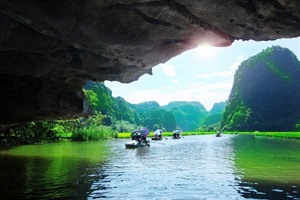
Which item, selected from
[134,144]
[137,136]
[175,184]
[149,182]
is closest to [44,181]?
[149,182]

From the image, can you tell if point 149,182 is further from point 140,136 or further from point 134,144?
point 140,136

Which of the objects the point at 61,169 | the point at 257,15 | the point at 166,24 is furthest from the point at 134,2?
the point at 61,169

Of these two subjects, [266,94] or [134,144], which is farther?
[266,94]

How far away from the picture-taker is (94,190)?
42.4 ft

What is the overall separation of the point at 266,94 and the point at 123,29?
136735 mm

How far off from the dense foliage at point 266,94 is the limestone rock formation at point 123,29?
375ft

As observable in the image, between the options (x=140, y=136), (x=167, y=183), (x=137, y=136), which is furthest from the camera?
(x=140, y=136)

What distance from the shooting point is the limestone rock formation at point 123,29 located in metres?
8.10

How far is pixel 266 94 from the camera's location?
450ft

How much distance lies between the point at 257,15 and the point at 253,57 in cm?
15999

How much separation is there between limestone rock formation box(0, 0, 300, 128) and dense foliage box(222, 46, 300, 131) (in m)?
114

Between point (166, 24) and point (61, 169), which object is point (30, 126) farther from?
point (166, 24)

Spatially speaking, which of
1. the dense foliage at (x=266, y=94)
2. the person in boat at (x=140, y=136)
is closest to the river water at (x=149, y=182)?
the person in boat at (x=140, y=136)

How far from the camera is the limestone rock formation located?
8.10 meters
